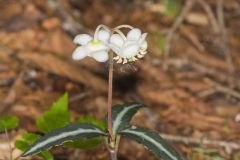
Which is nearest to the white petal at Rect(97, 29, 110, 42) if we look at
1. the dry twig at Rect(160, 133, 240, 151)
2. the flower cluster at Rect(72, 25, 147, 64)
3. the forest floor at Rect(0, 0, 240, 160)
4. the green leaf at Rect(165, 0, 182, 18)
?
the flower cluster at Rect(72, 25, 147, 64)

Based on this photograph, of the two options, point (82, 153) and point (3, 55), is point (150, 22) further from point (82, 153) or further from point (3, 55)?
point (82, 153)

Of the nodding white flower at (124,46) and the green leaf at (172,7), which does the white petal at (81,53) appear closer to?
the nodding white flower at (124,46)

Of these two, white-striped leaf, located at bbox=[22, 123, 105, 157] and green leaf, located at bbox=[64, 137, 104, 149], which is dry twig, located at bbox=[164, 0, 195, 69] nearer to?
green leaf, located at bbox=[64, 137, 104, 149]

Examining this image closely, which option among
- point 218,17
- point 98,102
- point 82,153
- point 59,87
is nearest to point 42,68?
point 59,87

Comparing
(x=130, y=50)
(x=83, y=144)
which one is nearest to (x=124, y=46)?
(x=130, y=50)

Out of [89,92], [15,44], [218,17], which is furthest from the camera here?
[218,17]

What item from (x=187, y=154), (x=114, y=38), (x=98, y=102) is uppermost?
(x=114, y=38)
